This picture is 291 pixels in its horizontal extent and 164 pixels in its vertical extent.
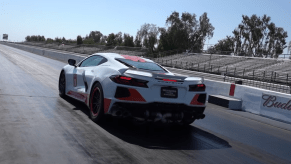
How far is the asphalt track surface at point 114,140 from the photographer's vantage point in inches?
A: 159

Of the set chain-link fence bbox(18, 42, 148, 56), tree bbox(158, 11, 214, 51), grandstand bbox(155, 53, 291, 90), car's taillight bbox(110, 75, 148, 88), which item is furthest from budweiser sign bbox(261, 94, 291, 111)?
tree bbox(158, 11, 214, 51)

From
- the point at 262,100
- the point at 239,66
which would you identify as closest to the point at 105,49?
the point at 239,66

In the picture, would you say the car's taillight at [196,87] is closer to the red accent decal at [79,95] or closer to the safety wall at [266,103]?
the red accent decal at [79,95]

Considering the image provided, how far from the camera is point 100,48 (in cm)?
A: 5162

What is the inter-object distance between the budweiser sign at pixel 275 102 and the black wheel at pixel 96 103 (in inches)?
255

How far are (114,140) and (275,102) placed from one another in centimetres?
706

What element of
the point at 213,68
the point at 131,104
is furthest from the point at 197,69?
the point at 131,104

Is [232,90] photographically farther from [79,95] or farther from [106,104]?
[106,104]

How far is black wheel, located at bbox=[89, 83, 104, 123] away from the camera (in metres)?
5.64

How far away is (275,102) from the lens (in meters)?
10.1

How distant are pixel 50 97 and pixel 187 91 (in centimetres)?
436

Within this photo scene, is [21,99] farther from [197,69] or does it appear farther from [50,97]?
[197,69]

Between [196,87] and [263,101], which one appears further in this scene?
[263,101]

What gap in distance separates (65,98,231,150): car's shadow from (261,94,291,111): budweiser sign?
4618 mm
